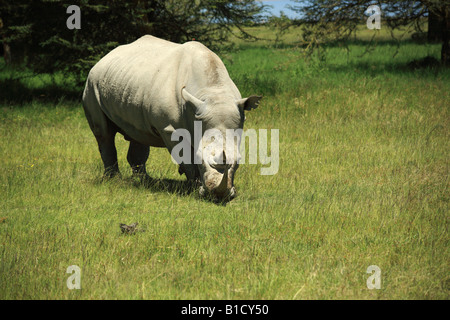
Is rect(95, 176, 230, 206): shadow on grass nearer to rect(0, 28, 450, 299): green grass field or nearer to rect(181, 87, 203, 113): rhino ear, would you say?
rect(0, 28, 450, 299): green grass field

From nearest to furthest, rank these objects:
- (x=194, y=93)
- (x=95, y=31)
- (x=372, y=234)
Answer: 1. (x=372, y=234)
2. (x=194, y=93)
3. (x=95, y=31)

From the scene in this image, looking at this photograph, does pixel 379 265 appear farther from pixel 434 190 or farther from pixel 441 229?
pixel 434 190

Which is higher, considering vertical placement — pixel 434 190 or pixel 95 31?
pixel 95 31

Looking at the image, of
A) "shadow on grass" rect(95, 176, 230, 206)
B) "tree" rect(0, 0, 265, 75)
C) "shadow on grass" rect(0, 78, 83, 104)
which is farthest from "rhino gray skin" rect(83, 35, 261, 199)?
"shadow on grass" rect(0, 78, 83, 104)

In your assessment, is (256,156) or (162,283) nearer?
(162,283)

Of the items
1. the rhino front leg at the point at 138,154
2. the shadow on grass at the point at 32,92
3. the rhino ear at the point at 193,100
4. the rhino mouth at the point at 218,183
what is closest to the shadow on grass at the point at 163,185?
the rhino mouth at the point at 218,183

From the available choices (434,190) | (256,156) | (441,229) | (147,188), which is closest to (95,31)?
(256,156)

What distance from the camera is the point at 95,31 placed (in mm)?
13977

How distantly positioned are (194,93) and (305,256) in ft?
8.51

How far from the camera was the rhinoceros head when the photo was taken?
19.6 feet

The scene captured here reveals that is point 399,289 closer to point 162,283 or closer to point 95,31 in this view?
point 162,283

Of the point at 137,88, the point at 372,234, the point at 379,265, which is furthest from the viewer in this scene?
the point at 137,88

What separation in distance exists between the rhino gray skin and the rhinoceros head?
0.04 ft
